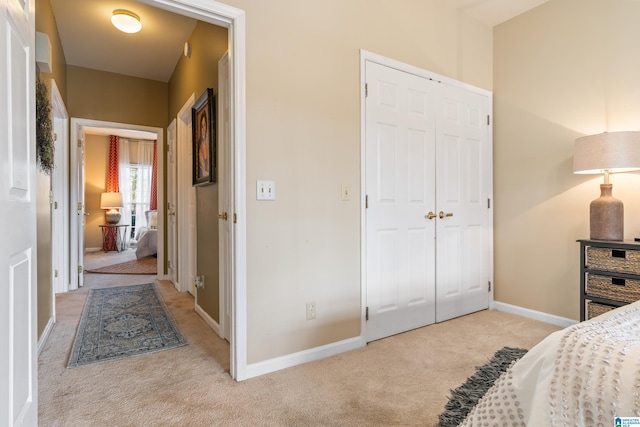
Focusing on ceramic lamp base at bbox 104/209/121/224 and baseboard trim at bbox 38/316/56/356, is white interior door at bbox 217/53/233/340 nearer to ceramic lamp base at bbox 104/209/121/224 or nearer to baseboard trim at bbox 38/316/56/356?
baseboard trim at bbox 38/316/56/356

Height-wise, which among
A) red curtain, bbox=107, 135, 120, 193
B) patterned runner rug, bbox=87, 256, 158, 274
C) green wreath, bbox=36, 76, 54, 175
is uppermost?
red curtain, bbox=107, 135, 120, 193

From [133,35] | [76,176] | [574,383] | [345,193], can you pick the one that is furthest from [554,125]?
[76,176]

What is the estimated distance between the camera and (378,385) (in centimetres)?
183

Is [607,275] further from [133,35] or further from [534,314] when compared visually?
[133,35]

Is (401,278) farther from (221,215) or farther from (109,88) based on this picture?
(109,88)

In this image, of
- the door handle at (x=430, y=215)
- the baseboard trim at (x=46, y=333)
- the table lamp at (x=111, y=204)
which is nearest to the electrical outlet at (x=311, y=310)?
the door handle at (x=430, y=215)

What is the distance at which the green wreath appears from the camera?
6.93 ft

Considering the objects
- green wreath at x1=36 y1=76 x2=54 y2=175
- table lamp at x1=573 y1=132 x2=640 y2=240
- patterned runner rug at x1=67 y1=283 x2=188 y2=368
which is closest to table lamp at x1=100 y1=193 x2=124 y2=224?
patterned runner rug at x1=67 y1=283 x2=188 y2=368

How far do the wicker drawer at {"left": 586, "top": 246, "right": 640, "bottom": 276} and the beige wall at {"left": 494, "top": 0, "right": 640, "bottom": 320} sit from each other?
1.20ft

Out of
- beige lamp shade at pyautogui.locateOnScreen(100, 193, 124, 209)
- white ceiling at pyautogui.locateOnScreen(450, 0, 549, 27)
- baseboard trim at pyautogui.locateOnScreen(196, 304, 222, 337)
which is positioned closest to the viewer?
baseboard trim at pyautogui.locateOnScreen(196, 304, 222, 337)

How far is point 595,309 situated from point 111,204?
8.24 m

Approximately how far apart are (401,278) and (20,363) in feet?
7.29

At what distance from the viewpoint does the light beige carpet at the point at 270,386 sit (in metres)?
1.57

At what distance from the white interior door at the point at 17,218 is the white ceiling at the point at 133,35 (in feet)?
7.55
